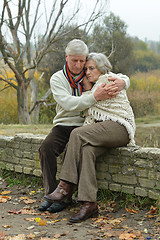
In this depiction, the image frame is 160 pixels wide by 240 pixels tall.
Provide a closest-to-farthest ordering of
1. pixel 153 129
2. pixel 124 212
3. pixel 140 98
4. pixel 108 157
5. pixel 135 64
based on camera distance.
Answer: pixel 124 212, pixel 108 157, pixel 153 129, pixel 140 98, pixel 135 64

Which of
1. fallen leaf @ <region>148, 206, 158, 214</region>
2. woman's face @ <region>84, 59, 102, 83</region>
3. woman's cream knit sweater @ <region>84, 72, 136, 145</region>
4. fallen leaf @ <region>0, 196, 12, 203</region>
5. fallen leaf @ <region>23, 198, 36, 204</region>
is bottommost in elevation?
fallen leaf @ <region>23, 198, 36, 204</region>

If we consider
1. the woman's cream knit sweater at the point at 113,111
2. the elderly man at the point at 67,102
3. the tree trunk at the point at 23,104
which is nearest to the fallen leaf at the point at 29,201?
the elderly man at the point at 67,102

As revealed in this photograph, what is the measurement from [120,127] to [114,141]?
172mm

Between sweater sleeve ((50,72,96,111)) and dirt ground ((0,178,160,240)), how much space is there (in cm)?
118

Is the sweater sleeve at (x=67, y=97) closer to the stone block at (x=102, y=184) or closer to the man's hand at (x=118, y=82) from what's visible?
the man's hand at (x=118, y=82)

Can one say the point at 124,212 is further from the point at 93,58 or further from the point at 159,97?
the point at 159,97

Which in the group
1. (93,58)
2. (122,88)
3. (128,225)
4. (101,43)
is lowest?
(128,225)

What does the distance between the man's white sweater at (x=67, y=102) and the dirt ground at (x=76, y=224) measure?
1036mm

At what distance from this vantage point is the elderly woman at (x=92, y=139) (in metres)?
3.48

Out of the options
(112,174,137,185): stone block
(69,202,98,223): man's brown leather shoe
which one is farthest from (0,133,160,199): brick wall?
(69,202,98,223): man's brown leather shoe

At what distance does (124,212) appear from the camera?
3693 millimetres

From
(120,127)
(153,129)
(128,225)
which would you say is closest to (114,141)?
(120,127)

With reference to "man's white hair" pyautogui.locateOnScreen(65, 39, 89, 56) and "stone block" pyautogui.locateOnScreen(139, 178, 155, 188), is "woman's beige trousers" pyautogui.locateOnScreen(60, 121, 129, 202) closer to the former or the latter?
"stone block" pyautogui.locateOnScreen(139, 178, 155, 188)

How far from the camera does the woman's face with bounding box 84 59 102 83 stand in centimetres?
392
